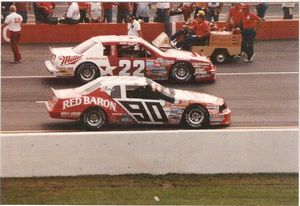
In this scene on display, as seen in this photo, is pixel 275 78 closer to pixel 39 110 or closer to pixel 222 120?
pixel 222 120

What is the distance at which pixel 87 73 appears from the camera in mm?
18203

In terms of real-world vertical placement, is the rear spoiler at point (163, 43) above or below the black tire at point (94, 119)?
above

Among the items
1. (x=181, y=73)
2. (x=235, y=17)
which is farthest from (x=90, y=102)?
(x=235, y=17)

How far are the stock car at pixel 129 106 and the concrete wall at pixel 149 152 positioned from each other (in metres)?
2.10

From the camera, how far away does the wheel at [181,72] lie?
60.4ft

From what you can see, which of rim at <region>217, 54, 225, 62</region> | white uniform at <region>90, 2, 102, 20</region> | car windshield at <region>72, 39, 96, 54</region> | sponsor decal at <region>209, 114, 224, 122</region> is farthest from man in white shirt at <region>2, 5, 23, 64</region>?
sponsor decal at <region>209, 114, 224, 122</region>

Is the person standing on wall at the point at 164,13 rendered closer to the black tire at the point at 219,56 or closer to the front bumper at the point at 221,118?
the black tire at the point at 219,56

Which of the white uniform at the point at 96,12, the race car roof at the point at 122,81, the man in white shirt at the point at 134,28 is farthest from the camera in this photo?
the white uniform at the point at 96,12

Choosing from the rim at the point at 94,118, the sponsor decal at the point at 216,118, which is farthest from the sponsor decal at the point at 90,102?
the sponsor decal at the point at 216,118

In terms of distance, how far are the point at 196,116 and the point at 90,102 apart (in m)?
2.16

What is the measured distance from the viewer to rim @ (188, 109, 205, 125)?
50.2ft

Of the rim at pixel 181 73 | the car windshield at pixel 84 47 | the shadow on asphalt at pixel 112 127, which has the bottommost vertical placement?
the shadow on asphalt at pixel 112 127

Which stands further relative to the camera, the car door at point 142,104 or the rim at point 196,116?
the rim at point 196,116

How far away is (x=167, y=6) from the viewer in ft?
75.8
